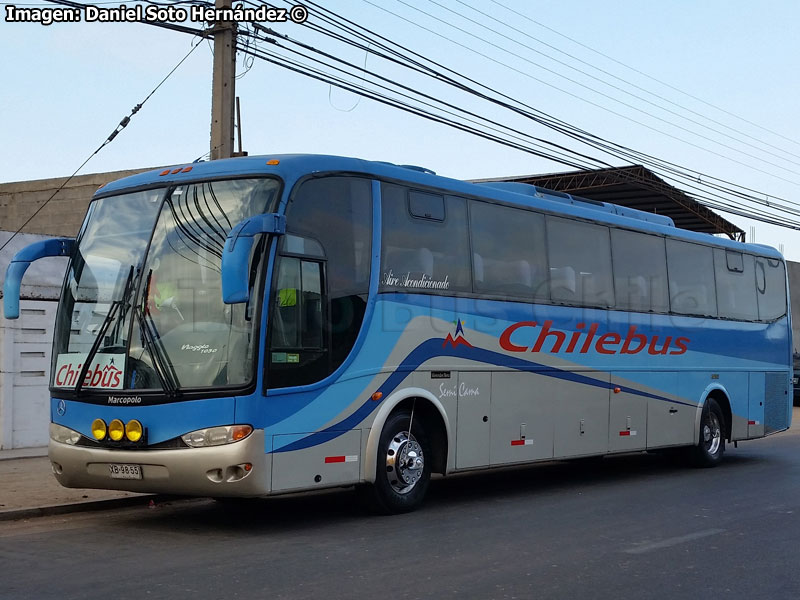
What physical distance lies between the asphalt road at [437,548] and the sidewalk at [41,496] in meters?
0.19

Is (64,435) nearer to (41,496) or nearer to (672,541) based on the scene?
(41,496)

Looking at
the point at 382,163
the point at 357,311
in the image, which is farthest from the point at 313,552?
the point at 382,163

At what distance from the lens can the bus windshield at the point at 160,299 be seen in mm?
9617

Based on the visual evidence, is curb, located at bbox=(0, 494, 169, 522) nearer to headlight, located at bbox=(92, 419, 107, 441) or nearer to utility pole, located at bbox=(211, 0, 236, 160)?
headlight, located at bbox=(92, 419, 107, 441)

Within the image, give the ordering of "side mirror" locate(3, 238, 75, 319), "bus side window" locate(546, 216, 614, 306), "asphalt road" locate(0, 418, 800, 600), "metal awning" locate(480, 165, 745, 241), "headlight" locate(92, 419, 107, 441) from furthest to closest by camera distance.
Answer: "metal awning" locate(480, 165, 745, 241), "bus side window" locate(546, 216, 614, 306), "side mirror" locate(3, 238, 75, 319), "headlight" locate(92, 419, 107, 441), "asphalt road" locate(0, 418, 800, 600)

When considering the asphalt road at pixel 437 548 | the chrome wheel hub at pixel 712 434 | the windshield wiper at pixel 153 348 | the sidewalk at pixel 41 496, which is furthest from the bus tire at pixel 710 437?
the windshield wiper at pixel 153 348

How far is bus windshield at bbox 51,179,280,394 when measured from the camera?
9617mm

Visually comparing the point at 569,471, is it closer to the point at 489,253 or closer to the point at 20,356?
the point at 489,253

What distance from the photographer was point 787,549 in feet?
29.8

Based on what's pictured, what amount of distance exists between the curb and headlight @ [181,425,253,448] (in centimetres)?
231

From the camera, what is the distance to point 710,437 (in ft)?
55.6

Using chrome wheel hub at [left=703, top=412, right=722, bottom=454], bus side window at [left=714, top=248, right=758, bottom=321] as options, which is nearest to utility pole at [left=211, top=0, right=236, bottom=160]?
bus side window at [left=714, top=248, right=758, bottom=321]

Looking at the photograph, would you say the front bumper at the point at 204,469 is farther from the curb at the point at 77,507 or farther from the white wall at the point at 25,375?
the white wall at the point at 25,375

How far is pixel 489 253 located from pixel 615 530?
374cm
